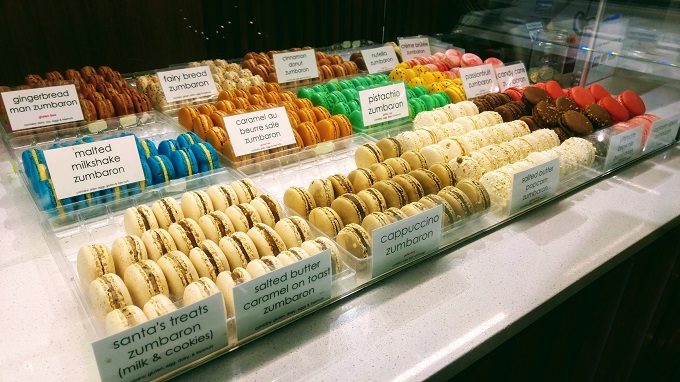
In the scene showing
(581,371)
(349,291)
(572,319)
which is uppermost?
(349,291)

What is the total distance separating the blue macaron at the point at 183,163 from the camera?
1.48 m

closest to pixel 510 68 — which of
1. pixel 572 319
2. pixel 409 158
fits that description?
pixel 409 158

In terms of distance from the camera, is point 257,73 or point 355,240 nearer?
point 355,240

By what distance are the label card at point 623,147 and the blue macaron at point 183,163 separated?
1276 millimetres

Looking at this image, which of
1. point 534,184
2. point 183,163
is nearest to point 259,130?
point 183,163

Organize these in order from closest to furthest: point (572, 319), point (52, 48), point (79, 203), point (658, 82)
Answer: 1. point (79, 203)
2. point (572, 319)
3. point (658, 82)
4. point (52, 48)

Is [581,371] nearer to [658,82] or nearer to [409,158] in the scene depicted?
[409,158]

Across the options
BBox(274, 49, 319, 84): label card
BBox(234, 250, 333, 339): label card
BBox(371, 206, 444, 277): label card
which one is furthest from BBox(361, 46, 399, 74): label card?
BBox(234, 250, 333, 339): label card

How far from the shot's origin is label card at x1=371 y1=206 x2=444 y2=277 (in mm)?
1064

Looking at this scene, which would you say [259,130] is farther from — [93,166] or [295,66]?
[295,66]

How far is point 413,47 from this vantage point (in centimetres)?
266

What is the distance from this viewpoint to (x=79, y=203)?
1.29 meters

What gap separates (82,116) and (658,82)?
2.32 meters

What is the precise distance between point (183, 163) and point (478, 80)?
4.21ft
